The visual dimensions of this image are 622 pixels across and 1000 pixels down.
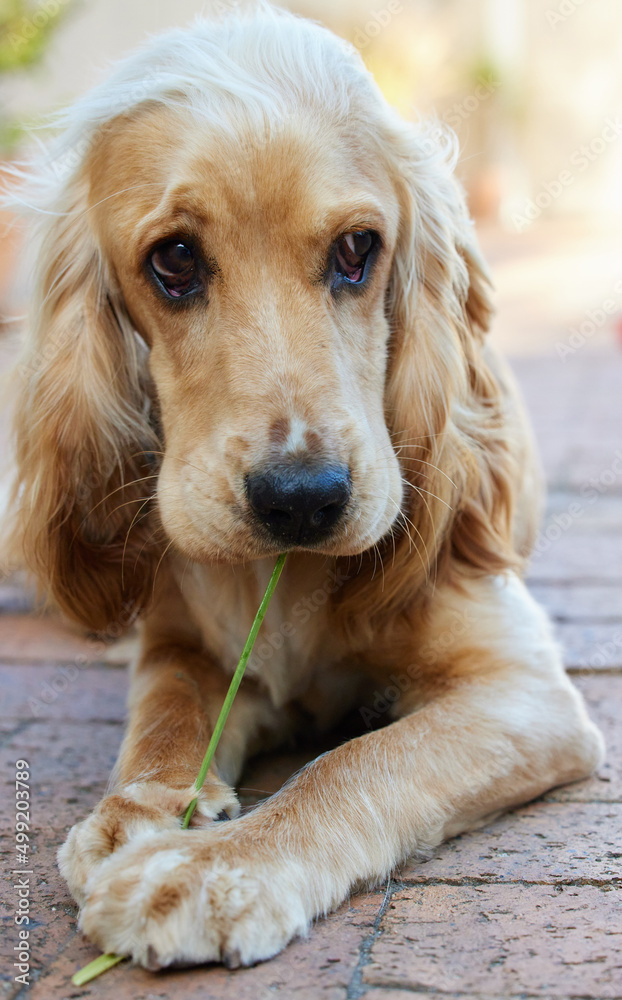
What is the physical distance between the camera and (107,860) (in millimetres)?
1745

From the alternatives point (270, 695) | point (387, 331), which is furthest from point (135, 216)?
point (270, 695)

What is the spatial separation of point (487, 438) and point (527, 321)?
22.5ft

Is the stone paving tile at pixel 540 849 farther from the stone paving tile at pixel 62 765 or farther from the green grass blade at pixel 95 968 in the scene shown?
the stone paving tile at pixel 62 765

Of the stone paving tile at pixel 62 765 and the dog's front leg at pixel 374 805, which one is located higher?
the dog's front leg at pixel 374 805

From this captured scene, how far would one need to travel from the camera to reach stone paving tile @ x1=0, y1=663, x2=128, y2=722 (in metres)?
2.96

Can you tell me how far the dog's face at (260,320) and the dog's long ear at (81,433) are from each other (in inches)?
6.1

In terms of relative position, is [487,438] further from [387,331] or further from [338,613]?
[338,613]

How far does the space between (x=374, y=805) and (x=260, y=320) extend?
3.26 ft

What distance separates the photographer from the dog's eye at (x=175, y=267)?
7.06 feet

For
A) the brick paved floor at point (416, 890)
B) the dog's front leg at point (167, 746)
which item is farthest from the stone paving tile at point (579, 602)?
the dog's front leg at point (167, 746)

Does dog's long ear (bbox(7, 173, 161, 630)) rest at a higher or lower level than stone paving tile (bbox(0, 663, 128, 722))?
higher

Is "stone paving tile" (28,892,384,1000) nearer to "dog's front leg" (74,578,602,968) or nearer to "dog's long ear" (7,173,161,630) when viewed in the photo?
"dog's front leg" (74,578,602,968)

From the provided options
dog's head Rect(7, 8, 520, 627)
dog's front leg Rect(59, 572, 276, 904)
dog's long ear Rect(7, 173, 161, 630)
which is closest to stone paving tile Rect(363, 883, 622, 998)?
dog's front leg Rect(59, 572, 276, 904)

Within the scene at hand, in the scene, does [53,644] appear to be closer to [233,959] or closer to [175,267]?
[175,267]
